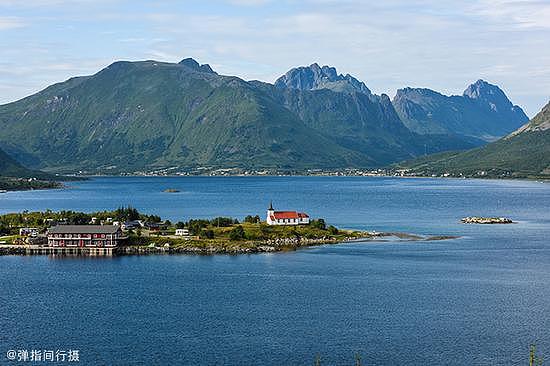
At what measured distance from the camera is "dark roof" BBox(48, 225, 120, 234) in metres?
106

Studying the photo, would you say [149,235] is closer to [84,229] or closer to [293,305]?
[84,229]

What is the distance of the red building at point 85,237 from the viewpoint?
10475cm

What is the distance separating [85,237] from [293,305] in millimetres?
43993

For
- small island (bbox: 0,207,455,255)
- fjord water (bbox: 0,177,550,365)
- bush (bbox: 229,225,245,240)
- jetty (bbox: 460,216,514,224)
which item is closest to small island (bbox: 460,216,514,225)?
jetty (bbox: 460,216,514,224)

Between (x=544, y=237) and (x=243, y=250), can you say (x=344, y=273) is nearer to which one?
(x=243, y=250)

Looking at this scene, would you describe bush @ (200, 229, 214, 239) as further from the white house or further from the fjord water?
the white house

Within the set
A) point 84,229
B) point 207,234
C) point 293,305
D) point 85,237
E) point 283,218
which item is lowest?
point 293,305

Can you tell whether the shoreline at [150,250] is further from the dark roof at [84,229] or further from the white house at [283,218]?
the white house at [283,218]

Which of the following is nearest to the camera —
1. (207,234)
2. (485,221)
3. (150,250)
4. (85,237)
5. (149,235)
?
(150,250)

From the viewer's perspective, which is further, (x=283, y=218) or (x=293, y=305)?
(x=283, y=218)

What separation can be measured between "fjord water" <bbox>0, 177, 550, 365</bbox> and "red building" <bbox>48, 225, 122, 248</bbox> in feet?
17.1

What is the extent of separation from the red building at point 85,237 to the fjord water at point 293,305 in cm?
520

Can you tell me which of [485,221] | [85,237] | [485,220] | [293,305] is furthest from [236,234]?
[485,220]

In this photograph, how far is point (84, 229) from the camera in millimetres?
106875
